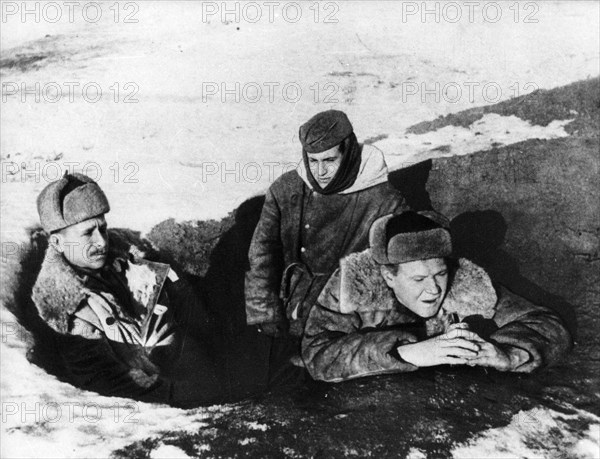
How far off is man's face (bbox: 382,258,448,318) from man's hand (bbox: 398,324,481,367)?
18 cm

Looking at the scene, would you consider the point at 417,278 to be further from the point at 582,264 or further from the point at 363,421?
the point at 582,264

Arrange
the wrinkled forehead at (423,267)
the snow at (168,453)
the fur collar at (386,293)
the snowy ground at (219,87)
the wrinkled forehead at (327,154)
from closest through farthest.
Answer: the snow at (168,453) < the wrinkled forehead at (423,267) < the fur collar at (386,293) < the wrinkled forehead at (327,154) < the snowy ground at (219,87)

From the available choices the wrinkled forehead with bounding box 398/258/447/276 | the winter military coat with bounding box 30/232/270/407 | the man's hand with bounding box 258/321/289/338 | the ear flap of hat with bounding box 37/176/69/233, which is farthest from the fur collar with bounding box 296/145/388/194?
the ear flap of hat with bounding box 37/176/69/233

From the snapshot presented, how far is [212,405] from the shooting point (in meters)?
3.86

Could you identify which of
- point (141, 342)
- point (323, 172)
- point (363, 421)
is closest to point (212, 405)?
point (141, 342)

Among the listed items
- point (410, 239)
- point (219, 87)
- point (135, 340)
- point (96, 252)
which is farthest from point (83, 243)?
point (410, 239)

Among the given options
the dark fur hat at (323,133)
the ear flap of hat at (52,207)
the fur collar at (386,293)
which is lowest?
the fur collar at (386,293)

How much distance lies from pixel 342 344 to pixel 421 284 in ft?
1.62

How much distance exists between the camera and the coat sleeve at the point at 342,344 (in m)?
3.62

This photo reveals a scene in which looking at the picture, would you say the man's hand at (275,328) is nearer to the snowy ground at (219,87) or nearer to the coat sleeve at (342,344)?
the coat sleeve at (342,344)

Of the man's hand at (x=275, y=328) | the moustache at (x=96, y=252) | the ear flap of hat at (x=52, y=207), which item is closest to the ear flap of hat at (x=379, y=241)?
the man's hand at (x=275, y=328)

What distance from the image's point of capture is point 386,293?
3789 mm

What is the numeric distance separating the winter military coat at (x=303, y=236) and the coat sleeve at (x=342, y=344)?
15.0 inches

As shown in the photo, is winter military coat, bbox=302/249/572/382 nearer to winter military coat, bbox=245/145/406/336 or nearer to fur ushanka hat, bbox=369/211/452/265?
fur ushanka hat, bbox=369/211/452/265
